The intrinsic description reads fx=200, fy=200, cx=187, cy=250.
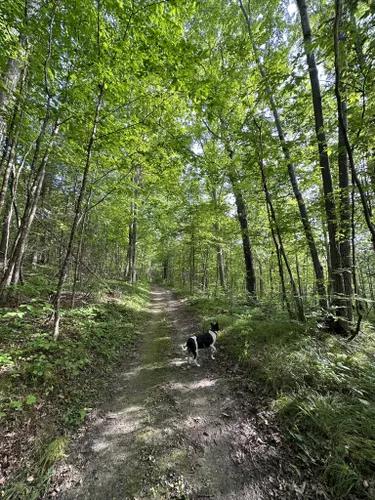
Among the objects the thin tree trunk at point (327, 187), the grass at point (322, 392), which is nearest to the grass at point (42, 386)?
the grass at point (322, 392)

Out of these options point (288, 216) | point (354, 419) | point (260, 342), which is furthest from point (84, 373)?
point (288, 216)

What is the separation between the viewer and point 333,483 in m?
2.45

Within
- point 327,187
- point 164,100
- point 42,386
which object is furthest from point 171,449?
point 164,100

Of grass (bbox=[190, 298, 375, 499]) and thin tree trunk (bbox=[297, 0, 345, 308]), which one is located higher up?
thin tree trunk (bbox=[297, 0, 345, 308])

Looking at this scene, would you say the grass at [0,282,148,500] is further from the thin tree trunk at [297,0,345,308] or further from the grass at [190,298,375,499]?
the thin tree trunk at [297,0,345,308]

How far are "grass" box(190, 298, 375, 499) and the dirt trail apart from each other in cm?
58

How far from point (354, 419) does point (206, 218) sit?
33.2 ft

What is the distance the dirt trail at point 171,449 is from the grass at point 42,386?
0.30 m

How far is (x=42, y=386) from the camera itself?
371 cm

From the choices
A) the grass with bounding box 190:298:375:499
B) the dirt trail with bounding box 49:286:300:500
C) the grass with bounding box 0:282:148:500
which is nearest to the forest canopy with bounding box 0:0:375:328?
the grass with bounding box 0:282:148:500

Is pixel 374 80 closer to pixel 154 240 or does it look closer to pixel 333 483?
pixel 333 483

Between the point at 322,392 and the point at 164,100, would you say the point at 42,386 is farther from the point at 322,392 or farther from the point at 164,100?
the point at 164,100

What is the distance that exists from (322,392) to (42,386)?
5.24 meters

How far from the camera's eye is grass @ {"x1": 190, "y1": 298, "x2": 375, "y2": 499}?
8.26 ft
